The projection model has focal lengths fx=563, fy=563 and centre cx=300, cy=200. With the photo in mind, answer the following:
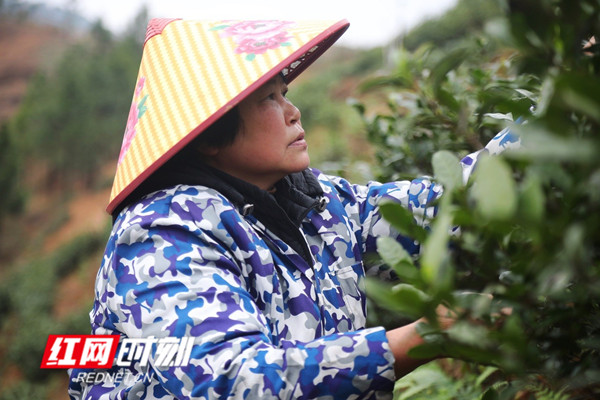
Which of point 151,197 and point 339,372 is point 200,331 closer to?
point 339,372

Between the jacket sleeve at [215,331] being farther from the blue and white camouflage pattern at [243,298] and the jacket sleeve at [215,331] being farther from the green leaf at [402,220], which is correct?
the green leaf at [402,220]

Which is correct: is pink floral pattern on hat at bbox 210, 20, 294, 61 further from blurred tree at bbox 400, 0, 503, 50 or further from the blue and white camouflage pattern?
blurred tree at bbox 400, 0, 503, 50

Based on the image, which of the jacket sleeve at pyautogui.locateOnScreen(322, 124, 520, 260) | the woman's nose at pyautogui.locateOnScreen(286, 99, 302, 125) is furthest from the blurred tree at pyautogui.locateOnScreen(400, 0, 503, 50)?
the woman's nose at pyautogui.locateOnScreen(286, 99, 302, 125)

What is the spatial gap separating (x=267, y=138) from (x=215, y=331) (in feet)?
1.67

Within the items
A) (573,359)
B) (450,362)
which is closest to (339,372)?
(573,359)

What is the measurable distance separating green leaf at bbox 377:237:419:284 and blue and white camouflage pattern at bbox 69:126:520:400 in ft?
0.33

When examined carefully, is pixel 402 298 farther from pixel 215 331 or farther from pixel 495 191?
pixel 215 331

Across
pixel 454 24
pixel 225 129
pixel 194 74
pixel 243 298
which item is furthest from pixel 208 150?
pixel 454 24

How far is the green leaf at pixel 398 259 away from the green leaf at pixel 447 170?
9 centimetres

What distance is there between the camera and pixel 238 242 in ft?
3.92

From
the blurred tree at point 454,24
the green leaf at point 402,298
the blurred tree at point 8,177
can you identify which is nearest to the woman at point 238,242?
the green leaf at point 402,298

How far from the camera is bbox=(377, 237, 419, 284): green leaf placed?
615mm

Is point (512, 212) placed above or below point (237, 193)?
above

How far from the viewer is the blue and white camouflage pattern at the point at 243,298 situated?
0.94m
